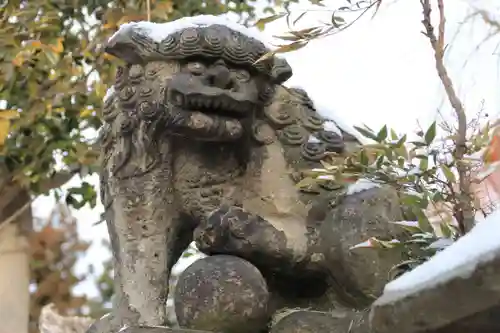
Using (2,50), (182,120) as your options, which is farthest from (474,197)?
(2,50)

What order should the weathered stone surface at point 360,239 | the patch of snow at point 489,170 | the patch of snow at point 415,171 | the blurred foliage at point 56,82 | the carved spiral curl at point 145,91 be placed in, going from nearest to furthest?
the patch of snow at point 489,170 < the patch of snow at point 415,171 < the weathered stone surface at point 360,239 < the carved spiral curl at point 145,91 < the blurred foliage at point 56,82

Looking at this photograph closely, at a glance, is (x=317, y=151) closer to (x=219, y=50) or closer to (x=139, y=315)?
(x=219, y=50)

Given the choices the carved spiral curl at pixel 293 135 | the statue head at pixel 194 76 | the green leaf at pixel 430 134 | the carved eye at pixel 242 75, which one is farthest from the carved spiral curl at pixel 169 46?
the green leaf at pixel 430 134

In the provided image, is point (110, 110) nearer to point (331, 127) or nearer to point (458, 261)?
point (331, 127)

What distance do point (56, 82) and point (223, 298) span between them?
1706 millimetres

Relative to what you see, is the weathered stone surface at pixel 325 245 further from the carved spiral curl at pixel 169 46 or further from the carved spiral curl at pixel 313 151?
the carved spiral curl at pixel 169 46

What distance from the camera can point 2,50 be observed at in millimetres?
2387

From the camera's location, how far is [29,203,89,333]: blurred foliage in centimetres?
362

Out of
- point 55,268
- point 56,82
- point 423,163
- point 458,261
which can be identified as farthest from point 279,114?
point 55,268

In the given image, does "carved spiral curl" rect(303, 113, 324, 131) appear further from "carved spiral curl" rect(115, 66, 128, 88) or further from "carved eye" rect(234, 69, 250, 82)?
"carved spiral curl" rect(115, 66, 128, 88)

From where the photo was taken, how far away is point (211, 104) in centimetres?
122

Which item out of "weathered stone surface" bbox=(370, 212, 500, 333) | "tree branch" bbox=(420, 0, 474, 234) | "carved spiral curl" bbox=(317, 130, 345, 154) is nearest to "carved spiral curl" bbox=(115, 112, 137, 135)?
"carved spiral curl" bbox=(317, 130, 345, 154)

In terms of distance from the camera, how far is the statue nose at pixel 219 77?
48.4 inches

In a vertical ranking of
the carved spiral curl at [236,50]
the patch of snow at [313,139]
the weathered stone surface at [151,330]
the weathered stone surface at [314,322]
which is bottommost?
the weathered stone surface at [314,322]
